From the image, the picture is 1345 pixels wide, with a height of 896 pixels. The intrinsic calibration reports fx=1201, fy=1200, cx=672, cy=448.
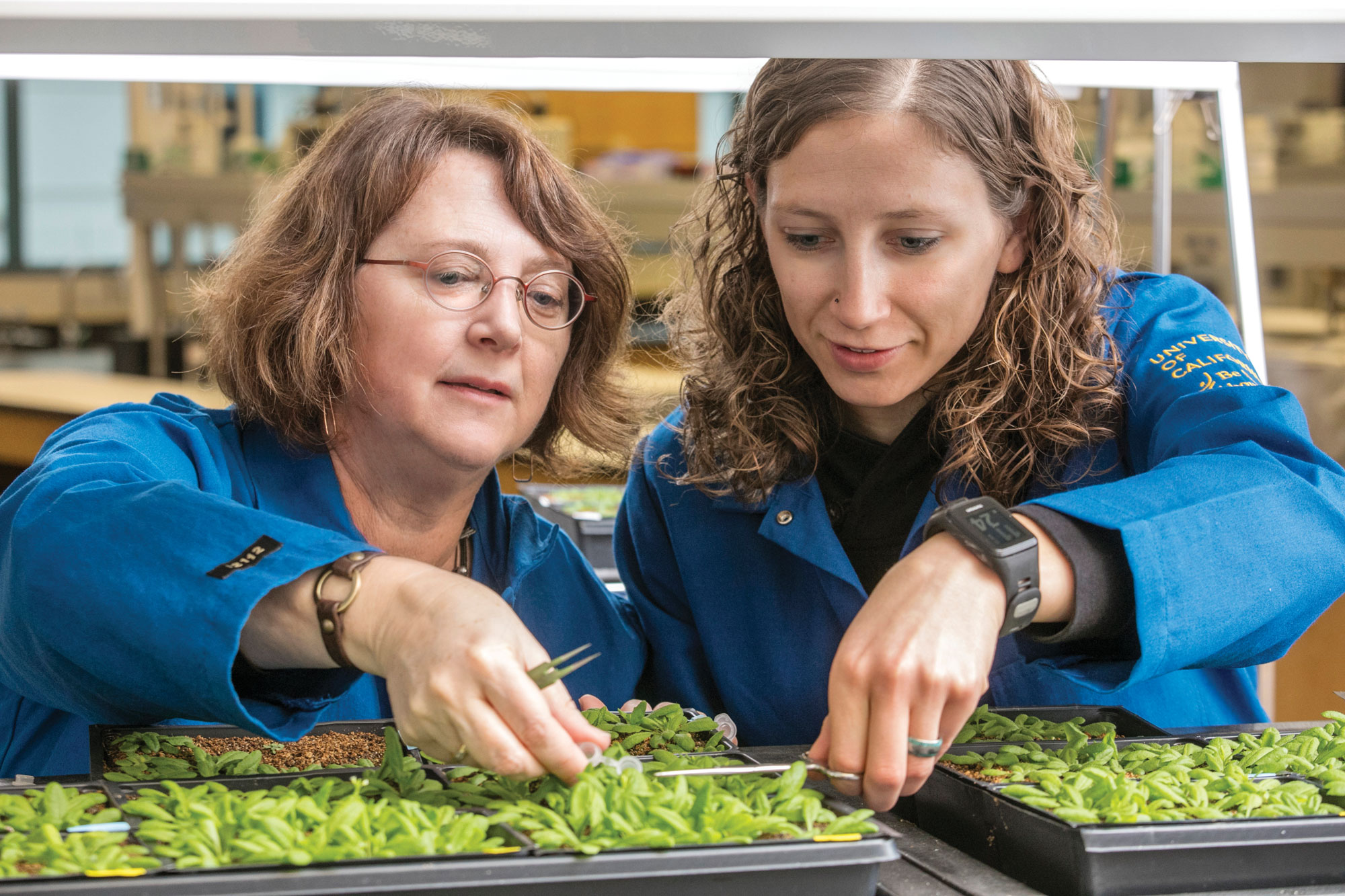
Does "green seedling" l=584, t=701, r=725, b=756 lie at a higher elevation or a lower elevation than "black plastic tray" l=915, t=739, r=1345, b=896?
lower

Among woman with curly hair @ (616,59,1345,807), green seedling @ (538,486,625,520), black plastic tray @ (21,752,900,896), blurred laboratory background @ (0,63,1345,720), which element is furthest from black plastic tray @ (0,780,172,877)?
green seedling @ (538,486,625,520)

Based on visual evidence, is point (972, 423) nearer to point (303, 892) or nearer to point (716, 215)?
point (716, 215)

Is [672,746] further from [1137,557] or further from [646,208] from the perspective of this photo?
[646,208]

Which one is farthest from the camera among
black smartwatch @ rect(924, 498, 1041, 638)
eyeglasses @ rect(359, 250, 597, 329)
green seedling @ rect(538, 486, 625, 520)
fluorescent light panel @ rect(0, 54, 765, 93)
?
green seedling @ rect(538, 486, 625, 520)

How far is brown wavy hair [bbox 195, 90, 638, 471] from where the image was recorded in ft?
4.44

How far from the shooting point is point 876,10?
78 cm

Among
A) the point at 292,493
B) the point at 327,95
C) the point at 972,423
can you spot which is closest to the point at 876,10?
the point at 972,423

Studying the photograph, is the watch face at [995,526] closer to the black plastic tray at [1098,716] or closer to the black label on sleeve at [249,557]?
the black plastic tray at [1098,716]

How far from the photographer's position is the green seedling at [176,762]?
36.9 inches

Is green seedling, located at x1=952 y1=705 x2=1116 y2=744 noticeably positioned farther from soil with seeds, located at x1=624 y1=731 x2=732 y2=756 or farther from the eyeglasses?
the eyeglasses

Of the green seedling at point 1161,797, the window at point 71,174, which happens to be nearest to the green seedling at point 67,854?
the green seedling at point 1161,797

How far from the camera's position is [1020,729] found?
1.08 metres

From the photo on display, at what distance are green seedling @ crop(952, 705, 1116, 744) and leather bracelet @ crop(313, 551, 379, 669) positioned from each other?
0.52 metres

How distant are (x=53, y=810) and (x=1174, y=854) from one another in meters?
0.75
